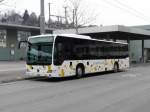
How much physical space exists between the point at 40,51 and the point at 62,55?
1359 millimetres

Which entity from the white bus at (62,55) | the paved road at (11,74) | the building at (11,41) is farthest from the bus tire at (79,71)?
the building at (11,41)

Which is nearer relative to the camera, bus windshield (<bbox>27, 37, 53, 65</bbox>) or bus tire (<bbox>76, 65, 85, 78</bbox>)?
bus windshield (<bbox>27, 37, 53, 65</bbox>)

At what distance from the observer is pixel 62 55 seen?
798 inches

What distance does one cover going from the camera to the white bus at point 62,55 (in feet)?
65.1

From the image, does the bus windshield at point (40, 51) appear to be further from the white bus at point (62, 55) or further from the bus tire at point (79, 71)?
the bus tire at point (79, 71)

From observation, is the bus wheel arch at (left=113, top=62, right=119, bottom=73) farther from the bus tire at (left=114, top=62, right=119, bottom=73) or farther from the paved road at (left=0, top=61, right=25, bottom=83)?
the paved road at (left=0, top=61, right=25, bottom=83)

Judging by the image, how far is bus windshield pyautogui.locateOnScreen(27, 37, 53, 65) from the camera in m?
19.9

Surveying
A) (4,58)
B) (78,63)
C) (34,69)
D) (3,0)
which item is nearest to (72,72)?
(78,63)

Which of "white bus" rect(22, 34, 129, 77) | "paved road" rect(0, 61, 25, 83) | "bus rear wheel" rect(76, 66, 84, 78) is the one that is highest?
"white bus" rect(22, 34, 129, 77)

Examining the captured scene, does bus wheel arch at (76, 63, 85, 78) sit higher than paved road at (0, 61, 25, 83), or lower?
higher

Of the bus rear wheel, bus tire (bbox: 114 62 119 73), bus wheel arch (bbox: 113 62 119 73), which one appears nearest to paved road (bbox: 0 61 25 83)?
the bus rear wheel

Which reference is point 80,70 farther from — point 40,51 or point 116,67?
point 116,67

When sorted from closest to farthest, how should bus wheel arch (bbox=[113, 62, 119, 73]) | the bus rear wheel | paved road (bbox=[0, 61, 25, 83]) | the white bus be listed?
1. the white bus
2. paved road (bbox=[0, 61, 25, 83])
3. the bus rear wheel
4. bus wheel arch (bbox=[113, 62, 119, 73])

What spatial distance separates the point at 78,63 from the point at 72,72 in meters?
1.07
